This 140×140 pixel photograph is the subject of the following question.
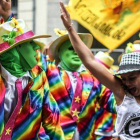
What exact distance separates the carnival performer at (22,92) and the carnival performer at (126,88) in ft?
1.51

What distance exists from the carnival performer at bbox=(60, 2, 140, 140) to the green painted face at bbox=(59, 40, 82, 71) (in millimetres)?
1474

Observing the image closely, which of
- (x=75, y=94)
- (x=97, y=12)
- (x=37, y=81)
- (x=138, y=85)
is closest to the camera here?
(x=138, y=85)

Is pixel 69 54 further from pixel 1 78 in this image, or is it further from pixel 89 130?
pixel 1 78

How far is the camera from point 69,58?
4.89 m

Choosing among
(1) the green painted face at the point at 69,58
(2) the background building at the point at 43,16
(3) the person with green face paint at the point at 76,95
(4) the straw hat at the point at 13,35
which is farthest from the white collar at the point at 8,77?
(2) the background building at the point at 43,16

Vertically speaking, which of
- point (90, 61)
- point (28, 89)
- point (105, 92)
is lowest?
point (105, 92)

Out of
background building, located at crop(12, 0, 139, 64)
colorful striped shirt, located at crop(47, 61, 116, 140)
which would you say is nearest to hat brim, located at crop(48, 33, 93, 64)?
colorful striped shirt, located at crop(47, 61, 116, 140)

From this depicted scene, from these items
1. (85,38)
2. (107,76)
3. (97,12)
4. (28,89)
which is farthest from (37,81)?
(97,12)

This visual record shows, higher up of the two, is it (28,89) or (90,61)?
(90,61)

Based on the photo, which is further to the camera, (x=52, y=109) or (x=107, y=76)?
(x=52, y=109)

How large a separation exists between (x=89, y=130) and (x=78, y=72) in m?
0.68

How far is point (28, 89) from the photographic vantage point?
3.46 meters

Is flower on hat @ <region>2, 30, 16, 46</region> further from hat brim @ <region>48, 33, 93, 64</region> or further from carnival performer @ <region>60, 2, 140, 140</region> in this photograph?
hat brim @ <region>48, 33, 93, 64</region>

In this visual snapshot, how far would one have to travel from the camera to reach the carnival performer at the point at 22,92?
11.0ft
